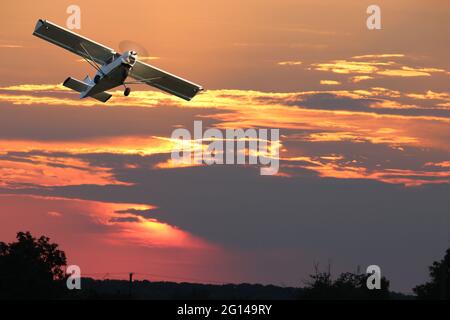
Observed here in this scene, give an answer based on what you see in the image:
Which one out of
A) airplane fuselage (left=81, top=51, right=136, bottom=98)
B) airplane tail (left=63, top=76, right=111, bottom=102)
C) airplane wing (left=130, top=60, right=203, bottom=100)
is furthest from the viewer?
airplane wing (left=130, top=60, right=203, bottom=100)

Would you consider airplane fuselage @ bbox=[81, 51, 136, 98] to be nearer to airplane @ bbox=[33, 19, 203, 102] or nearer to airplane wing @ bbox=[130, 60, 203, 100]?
airplane @ bbox=[33, 19, 203, 102]

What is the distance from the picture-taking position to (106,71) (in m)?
67.8

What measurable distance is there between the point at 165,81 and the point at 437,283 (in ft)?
164

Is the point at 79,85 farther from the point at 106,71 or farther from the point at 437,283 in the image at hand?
the point at 437,283

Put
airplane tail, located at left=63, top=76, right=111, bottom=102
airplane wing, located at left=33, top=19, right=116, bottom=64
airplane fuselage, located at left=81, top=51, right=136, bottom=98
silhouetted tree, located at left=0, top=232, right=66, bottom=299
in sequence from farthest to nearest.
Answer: silhouetted tree, located at left=0, top=232, right=66, bottom=299
airplane wing, located at left=33, top=19, right=116, bottom=64
airplane tail, located at left=63, top=76, right=111, bottom=102
airplane fuselage, located at left=81, top=51, right=136, bottom=98

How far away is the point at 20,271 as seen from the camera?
112688 mm

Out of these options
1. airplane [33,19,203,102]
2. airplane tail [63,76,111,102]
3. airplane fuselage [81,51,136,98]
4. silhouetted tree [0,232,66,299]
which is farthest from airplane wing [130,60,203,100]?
silhouetted tree [0,232,66,299]

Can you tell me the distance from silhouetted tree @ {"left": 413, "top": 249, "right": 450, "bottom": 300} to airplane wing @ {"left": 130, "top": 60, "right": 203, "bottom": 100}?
129 ft

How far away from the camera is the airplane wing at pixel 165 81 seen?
78688 mm

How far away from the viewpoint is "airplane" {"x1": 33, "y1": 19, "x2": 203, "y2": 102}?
66.9 m

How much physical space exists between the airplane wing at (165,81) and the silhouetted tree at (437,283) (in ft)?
129

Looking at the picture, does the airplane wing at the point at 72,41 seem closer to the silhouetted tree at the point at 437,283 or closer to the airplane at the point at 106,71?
the airplane at the point at 106,71

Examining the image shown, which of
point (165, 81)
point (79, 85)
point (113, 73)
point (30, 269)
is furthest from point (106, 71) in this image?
point (30, 269)

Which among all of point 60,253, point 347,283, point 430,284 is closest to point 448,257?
point 430,284
